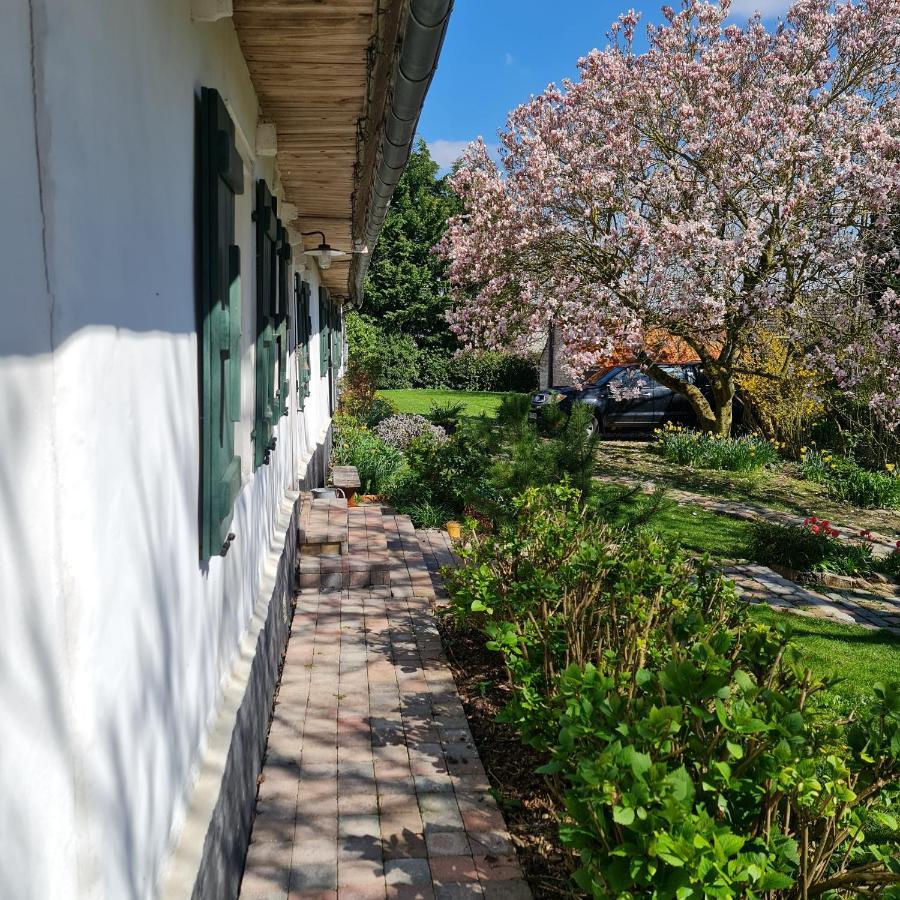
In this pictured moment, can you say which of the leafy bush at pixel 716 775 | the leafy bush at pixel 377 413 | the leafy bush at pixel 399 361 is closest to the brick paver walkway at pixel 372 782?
the leafy bush at pixel 716 775

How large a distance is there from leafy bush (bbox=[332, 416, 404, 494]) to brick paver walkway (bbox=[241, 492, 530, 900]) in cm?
518

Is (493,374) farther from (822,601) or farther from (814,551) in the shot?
(822,601)

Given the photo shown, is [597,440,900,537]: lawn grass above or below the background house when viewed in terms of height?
below

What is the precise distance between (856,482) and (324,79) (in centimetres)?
1106

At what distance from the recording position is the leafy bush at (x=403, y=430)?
624 inches

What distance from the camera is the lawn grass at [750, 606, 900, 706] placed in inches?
218

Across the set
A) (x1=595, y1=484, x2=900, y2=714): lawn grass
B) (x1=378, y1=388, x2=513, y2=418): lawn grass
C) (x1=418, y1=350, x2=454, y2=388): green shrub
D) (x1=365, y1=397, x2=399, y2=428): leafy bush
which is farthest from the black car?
(x1=418, y1=350, x2=454, y2=388): green shrub

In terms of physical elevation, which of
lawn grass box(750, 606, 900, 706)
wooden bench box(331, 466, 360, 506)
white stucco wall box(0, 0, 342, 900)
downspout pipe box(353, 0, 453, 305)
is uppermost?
downspout pipe box(353, 0, 453, 305)

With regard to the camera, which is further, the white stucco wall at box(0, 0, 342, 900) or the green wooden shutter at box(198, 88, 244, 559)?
the green wooden shutter at box(198, 88, 244, 559)

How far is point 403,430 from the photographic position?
55.0ft

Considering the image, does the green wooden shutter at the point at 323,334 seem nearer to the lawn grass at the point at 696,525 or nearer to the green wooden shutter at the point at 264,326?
the lawn grass at the point at 696,525

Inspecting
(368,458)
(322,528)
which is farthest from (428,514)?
(322,528)

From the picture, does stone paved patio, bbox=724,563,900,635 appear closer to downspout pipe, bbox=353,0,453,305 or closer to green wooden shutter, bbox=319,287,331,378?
downspout pipe, bbox=353,0,453,305

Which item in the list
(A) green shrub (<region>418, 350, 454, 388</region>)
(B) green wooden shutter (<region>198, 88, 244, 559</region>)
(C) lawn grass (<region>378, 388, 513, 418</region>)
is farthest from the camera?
(A) green shrub (<region>418, 350, 454, 388</region>)
